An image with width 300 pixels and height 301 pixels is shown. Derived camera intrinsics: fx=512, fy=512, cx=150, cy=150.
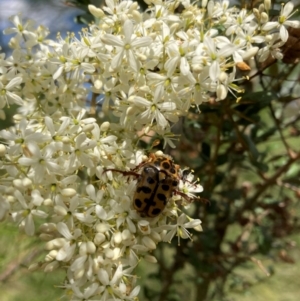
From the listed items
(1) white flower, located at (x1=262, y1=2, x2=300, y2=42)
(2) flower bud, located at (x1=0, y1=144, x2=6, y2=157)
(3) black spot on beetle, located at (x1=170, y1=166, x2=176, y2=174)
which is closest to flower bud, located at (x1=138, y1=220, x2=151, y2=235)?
(3) black spot on beetle, located at (x1=170, y1=166, x2=176, y2=174)

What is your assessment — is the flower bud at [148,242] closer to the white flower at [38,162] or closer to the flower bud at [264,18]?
the white flower at [38,162]

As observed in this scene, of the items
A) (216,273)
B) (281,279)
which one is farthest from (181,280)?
(281,279)

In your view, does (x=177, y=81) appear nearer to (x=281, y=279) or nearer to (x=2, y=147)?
(x=2, y=147)

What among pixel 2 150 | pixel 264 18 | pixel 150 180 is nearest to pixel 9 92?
pixel 2 150

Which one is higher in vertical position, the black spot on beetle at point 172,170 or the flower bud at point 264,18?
the flower bud at point 264,18

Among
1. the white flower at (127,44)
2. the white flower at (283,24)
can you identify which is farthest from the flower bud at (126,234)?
the white flower at (283,24)

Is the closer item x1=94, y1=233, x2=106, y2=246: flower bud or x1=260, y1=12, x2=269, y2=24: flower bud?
x1=94, y1=233, x2=106, y2=246: flower bud

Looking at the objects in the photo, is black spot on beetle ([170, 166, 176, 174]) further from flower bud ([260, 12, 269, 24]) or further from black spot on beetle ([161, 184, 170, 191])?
flower bud ([260, 12, 269, 24])

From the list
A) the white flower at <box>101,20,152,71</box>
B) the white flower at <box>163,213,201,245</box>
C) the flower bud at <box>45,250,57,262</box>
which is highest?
the white flower at <box>101,20,152,71</box>
